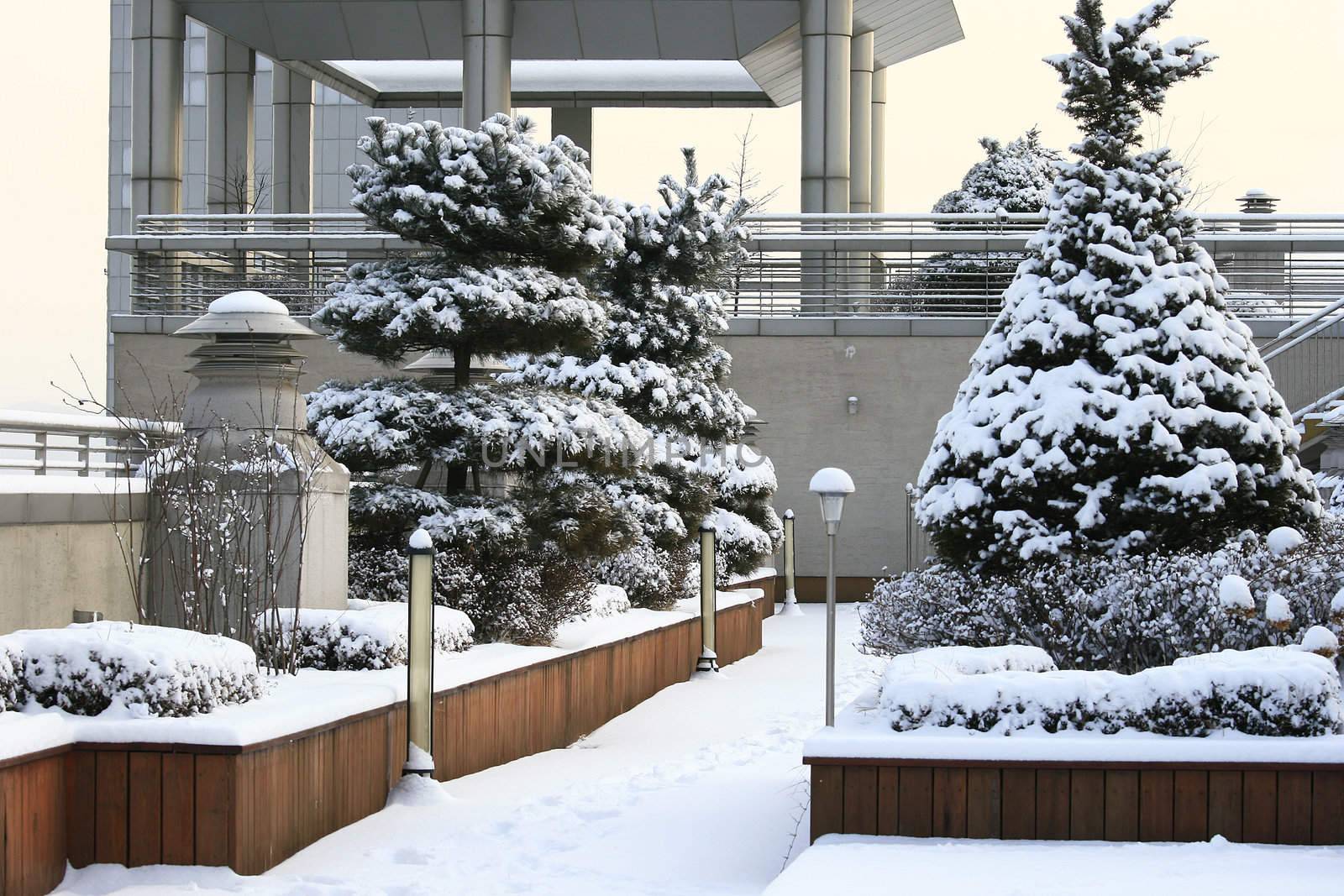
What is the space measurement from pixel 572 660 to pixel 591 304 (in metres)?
3.59

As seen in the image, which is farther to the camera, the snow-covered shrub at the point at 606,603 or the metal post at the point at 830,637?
the snow-covered shrub at the point at 606,603

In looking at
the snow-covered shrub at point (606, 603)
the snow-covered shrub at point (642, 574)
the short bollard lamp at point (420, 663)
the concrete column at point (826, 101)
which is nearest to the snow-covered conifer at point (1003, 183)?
the concrete column at point (826, 101)

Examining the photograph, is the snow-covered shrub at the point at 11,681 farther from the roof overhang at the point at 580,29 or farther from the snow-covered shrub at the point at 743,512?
the roof overhang at the point at 580,29

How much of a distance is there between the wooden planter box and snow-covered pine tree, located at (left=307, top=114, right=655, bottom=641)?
20.2 ft

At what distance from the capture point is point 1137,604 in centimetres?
934

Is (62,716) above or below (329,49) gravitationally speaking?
below

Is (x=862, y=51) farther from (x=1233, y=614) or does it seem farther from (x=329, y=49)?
(x=1233, y=614)

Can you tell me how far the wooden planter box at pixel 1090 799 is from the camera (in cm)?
707

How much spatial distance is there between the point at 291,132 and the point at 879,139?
13.1 m

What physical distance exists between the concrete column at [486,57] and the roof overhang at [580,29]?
91cm

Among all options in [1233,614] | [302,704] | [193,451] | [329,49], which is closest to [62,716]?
[302,704]

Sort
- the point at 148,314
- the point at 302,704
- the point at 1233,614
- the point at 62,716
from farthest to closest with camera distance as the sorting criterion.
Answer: the point at 148,314 → the point at 1233,614 → the point at 302,704 → the point at 62,716

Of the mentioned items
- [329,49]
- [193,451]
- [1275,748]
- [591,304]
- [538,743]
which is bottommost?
[538,743]

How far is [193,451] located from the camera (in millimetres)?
10484
